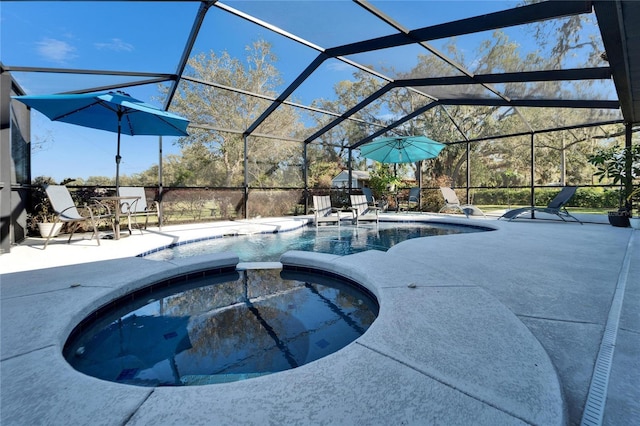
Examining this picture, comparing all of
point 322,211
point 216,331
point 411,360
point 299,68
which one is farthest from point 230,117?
point 411,360

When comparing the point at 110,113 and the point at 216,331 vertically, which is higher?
the point at 110,113

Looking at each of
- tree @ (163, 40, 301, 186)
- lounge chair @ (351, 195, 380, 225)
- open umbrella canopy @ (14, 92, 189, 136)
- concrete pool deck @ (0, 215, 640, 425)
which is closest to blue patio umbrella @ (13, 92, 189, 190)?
open umbrella canopy @ (14, 92, 189, 136)

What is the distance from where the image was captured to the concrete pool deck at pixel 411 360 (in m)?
1.23

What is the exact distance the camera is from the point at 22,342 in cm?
177

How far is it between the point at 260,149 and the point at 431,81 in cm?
1080

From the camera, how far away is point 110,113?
586cm

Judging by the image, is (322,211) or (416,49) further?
(322,211)

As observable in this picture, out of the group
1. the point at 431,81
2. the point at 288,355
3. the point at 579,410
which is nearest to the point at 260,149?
the point at 431,81

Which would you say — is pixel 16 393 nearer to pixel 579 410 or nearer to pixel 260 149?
pixel 579 410

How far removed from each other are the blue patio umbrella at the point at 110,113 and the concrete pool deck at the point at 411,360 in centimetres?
275

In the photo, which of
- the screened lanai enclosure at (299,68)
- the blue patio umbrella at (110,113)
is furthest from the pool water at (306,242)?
the screened lanai enclosure at (299,68)

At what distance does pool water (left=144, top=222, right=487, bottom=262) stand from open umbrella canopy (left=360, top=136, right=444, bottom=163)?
310 cm

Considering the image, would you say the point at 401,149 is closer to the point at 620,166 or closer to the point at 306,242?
the point at 620,166

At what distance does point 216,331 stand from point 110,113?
5.45 metres
